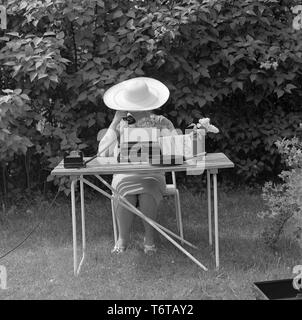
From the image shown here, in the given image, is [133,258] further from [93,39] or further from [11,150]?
[93,39]

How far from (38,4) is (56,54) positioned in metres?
0.43

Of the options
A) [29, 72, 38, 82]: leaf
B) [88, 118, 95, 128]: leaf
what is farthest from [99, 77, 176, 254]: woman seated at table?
[88, 118, 95, 128]: leaf

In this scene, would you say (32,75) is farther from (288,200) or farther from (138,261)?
(288,200)

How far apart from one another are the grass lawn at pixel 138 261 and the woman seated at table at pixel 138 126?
224mm

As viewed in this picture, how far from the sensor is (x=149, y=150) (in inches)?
149

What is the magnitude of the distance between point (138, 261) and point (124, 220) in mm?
319

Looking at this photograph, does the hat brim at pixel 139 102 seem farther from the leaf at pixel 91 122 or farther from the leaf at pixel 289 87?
the leaf at pixel 289 87

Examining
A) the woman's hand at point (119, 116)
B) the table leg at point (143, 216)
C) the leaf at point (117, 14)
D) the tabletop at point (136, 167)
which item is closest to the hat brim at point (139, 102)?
the woman's hand at point (119, 116)

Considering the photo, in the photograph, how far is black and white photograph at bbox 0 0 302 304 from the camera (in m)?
3.72

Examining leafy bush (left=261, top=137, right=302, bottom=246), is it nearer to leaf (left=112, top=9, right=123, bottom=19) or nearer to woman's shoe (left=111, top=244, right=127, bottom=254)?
woman's shoe (left=111, top=244, right=127, bottom=254)

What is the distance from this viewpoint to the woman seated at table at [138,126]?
409 centimetres

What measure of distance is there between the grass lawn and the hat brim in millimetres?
1009

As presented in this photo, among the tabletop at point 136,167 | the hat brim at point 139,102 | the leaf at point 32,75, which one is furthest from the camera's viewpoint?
the leaf at point 32,75
